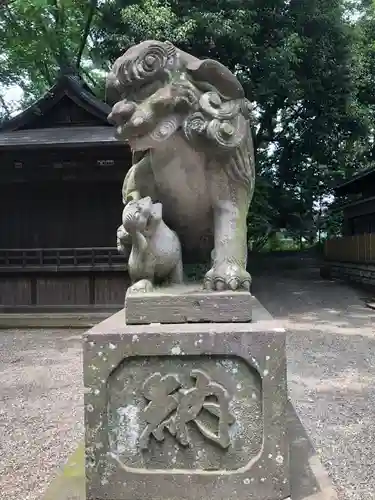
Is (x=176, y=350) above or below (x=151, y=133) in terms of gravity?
below

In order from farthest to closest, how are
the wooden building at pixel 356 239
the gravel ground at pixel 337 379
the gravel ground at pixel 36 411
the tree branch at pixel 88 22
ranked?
the wooden building at pixel 356 239, the tree branch at pixel 88 22, the gravel ground at pixel 337 379, the gravel ground at pixel 36 411

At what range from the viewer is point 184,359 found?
6.98 feet

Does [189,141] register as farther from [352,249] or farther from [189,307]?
[352,249]

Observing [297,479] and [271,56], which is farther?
[271,56]

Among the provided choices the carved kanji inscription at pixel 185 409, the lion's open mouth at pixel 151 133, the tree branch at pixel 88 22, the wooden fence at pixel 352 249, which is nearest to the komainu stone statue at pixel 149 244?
the lion's open mouth at pixel 151 133

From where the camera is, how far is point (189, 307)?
7.28 feet

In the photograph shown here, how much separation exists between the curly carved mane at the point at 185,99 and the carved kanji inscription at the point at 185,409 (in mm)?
980

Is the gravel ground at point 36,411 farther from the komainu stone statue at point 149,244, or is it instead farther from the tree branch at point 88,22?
the tree branch at point 88,22

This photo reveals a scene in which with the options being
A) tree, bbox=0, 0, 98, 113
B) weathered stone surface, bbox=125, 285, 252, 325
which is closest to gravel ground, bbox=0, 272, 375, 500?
weathered stone surface, bbox=125, 285, 252, 325

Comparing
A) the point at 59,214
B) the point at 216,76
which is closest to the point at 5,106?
the point at 59,214

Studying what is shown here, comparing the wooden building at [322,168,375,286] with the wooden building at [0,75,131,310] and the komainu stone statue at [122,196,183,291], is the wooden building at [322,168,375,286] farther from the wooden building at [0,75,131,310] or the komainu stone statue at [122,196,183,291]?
the komainu stone statue at [122,196,183,291]

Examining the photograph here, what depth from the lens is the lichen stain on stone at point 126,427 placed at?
6.97 ft

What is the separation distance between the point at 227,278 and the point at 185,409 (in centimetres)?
59

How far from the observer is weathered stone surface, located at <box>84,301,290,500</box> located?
2.08 meters
